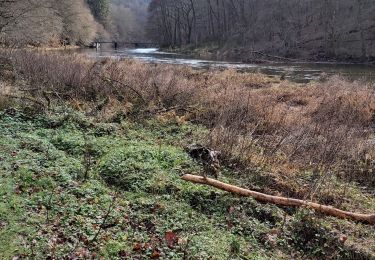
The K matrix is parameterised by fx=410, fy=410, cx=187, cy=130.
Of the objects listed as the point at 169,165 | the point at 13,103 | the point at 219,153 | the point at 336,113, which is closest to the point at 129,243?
the point at 169,165

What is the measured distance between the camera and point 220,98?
14.8 m

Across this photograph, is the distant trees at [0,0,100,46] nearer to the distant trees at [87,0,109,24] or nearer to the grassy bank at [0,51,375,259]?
the grassy bank at [0,51,375,259]

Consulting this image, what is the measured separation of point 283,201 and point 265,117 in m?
6.23

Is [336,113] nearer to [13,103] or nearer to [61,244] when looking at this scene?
→ [13,103]

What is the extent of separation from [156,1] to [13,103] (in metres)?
87.6

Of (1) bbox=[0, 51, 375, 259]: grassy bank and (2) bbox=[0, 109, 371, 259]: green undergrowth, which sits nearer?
(2) bbox=[0, 109, 371, 259]: green undergrowth

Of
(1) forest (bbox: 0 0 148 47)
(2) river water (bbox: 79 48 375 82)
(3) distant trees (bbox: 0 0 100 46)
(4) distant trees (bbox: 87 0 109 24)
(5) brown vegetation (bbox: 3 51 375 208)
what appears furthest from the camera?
(4) distant trees (bbox: 87 0 109 24)

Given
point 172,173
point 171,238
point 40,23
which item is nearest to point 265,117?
point 172,173

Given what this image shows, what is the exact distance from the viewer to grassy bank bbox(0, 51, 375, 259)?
572cm

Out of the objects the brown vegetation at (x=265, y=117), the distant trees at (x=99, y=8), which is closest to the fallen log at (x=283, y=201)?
the brown vegetation at (x=265, y=117)

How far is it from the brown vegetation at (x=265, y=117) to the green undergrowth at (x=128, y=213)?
1.05 metres

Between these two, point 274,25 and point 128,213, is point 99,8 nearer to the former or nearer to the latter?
point 274,25

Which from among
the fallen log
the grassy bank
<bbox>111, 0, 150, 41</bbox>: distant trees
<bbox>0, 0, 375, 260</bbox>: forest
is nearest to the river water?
<bbox>0, 0, 375, 260</bbox>: forest

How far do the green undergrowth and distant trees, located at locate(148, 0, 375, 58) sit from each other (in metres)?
42.1
